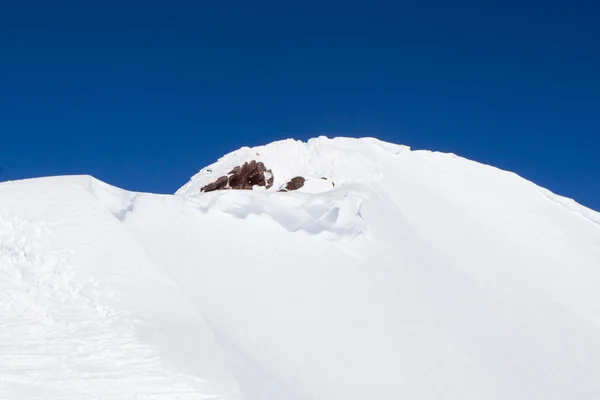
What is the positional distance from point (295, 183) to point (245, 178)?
256cm

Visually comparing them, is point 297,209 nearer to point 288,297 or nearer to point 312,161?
point 288,297

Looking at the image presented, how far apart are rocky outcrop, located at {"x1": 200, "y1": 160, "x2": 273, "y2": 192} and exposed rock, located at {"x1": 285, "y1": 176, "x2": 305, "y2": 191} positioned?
138 cm

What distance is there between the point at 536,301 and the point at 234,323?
31.6 feet

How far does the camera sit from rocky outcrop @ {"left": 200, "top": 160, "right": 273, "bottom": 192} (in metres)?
22.7

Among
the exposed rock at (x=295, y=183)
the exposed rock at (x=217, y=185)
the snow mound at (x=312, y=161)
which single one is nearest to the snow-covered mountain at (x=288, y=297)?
the snow mound at (x=312, y=161)

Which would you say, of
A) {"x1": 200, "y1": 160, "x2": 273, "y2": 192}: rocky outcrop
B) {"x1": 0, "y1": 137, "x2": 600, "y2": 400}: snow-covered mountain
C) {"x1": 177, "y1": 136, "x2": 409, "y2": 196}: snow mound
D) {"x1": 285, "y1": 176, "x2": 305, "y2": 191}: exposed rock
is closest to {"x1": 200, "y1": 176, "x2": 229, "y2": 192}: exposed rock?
{"x1": 200, "y1": 160, "x2": 273, "y2": 192}: rocky outcrop

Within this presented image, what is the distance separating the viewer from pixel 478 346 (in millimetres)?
13188

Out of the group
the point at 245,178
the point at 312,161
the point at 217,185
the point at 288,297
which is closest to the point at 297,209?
the point at 288,297

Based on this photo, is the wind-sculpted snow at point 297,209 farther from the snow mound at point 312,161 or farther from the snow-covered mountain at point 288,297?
the snow mound at point 312,161

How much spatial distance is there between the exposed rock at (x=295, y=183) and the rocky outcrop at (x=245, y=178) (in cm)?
138

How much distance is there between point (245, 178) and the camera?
23.0m

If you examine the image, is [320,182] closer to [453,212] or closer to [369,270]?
[453,212]

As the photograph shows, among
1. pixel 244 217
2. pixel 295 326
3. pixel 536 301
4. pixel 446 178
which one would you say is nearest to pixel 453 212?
pixel 446 178

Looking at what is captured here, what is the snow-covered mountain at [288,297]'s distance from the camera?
889 centimetres
